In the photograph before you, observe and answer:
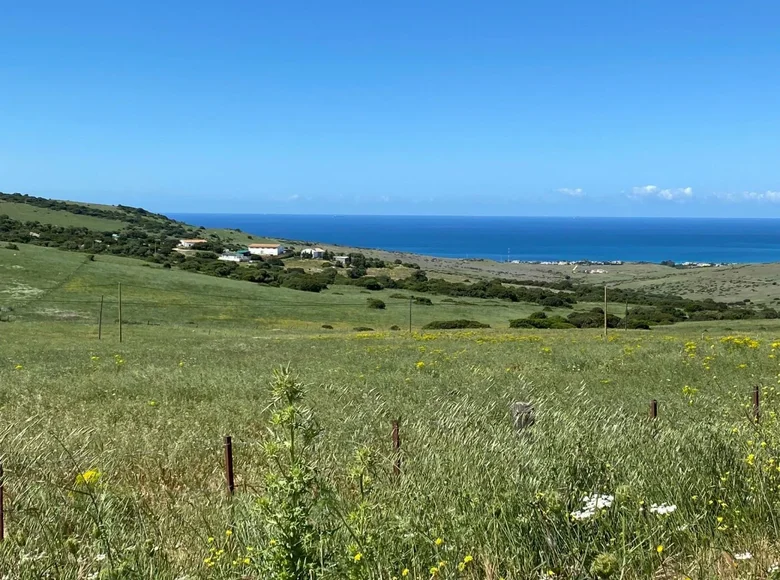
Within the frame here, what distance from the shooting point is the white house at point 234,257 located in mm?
97150

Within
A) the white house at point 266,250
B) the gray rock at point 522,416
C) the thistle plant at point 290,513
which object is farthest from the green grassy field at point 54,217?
the thistle plant at point 290,513

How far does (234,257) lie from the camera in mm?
99438

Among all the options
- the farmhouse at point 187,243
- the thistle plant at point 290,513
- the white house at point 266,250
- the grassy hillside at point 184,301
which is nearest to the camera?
the thistle plant at point 290,513

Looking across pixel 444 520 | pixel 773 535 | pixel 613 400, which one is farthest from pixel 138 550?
pixel 613 400

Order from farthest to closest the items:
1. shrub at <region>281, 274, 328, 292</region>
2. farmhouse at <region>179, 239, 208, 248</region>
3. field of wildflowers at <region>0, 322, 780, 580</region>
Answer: farmhouse at <region>179, 239, 208, 248</region>
shrub at <region>281, 274, 328, 292</region>
field of wildflowers at <region>0, 322, 780, 580</region>

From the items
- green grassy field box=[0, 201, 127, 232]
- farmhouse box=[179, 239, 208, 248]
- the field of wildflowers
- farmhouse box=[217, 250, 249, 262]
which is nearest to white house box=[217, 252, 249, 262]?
farmhouse box=[217, 250, 249, 262]

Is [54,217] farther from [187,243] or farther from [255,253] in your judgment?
[255,253]

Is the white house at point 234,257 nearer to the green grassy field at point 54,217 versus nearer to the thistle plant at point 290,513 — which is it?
the green grassy field at point 54,217

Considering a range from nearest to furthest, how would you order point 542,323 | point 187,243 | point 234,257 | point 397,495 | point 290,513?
point 290,513 → point 397,495 → point 542,323 → point 234,257 → point 187,243

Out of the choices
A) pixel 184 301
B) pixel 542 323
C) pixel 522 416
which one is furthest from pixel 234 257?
pixel 522 416

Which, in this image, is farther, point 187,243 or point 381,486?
point 187,243

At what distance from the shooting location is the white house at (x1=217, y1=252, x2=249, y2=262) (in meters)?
97.2

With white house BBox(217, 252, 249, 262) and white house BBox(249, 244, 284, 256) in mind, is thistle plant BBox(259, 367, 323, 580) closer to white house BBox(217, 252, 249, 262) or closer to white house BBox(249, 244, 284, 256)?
white house BBox(217, 252, 249, 262)

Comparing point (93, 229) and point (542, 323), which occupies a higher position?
point (93, 229)
